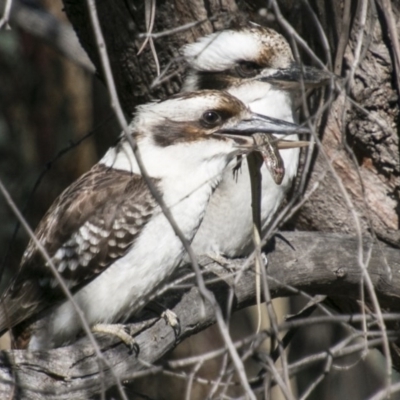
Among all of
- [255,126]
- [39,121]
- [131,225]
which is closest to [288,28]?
[255,126]

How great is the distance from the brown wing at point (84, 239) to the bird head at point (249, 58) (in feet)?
2.18

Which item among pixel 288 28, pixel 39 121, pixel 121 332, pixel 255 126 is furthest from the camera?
pixel 39 121

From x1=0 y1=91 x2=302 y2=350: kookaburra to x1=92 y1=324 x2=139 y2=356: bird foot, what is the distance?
25mm

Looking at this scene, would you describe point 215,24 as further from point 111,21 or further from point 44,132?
point 44,132

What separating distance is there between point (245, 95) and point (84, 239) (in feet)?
2.86

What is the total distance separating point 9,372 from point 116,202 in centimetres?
75

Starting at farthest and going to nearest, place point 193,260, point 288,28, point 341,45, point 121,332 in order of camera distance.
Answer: point 341,45, point 121,332, point 288,28, point 193,260

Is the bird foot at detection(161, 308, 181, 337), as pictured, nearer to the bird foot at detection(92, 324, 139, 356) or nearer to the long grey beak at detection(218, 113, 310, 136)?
the bird foot at detection(92, 324, 139, 356)

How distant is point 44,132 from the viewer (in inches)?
257

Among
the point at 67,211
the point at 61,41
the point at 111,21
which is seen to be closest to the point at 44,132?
the point at 61,41

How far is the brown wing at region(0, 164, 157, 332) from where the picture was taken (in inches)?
115

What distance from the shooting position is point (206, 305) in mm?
2898

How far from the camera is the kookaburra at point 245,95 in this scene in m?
3.38

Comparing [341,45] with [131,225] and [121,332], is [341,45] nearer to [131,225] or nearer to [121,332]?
[131,225]
